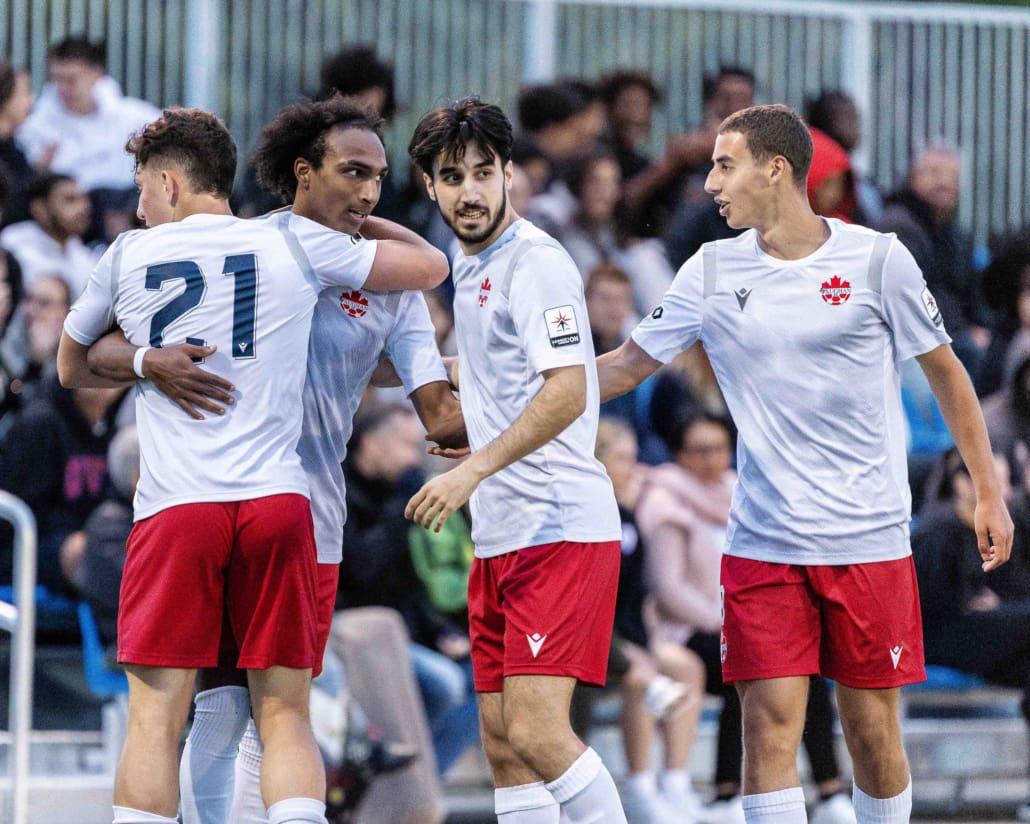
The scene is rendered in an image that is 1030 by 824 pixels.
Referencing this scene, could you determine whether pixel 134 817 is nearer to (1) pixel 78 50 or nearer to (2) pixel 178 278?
(2) pixel 178 278

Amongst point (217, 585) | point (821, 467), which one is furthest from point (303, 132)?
point (821, 467)

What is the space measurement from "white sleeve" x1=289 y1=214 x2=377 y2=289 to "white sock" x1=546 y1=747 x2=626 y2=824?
1.52 m

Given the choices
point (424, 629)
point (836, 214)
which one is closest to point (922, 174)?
point (836, 214)

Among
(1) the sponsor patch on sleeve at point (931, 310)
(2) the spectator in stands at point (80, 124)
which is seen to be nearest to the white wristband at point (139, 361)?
(1) the sponsor patch on sleeve at point (931, 310)

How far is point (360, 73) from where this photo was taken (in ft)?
31.4

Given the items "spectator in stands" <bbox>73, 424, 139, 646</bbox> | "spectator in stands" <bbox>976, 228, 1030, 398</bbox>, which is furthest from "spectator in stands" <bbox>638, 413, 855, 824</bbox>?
"spectator in stands" <bbox>73, 424, 139, 646</bbox>

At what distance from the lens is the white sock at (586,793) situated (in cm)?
488

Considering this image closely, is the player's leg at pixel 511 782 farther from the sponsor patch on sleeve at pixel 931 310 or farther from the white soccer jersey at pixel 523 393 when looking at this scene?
the sponsor patch on sleeve at pixel 931 310

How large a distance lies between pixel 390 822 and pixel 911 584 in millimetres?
3426

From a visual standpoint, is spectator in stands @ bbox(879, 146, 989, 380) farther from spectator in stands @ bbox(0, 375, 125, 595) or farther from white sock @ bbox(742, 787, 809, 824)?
white sock @ bbox(742, 787, 809, 824)

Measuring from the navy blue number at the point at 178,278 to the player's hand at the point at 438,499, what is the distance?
0.81m

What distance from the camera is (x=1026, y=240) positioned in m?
10.9

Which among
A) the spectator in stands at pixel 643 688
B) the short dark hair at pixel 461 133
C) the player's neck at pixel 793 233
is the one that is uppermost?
the short dark hair at pixel 461 133

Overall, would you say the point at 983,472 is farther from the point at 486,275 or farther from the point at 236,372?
the point at 236,372
